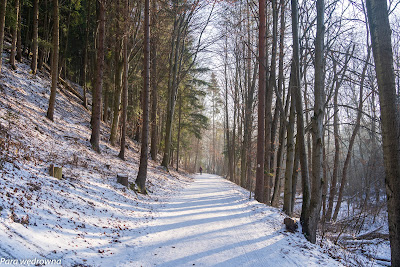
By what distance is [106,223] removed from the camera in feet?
19.3

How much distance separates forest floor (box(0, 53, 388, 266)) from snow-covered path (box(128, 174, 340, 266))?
0.07ft

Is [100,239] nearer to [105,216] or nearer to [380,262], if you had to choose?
[105,216]

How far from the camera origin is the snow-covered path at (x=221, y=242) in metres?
Answer: 4.49

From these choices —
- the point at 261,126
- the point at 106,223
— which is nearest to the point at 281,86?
the point at 261,126

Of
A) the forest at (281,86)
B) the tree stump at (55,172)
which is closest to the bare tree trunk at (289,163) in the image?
the forest at (281,86)

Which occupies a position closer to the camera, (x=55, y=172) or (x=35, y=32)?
(x=55, y=172)

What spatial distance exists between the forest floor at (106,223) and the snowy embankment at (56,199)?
22 mm

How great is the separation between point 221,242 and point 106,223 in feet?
9.11

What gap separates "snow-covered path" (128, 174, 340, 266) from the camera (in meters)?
4.49

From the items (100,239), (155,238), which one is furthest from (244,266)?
(100,239)

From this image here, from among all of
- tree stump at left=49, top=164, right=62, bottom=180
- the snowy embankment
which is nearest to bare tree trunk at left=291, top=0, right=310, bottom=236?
the snowy embankment

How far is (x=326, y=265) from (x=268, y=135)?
962cm

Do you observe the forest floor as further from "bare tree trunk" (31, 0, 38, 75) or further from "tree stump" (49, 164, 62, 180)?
"bare tree trunk" (31, 0, 38, 75)

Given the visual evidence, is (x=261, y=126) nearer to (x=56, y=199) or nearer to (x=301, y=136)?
(x=301, y=136)
